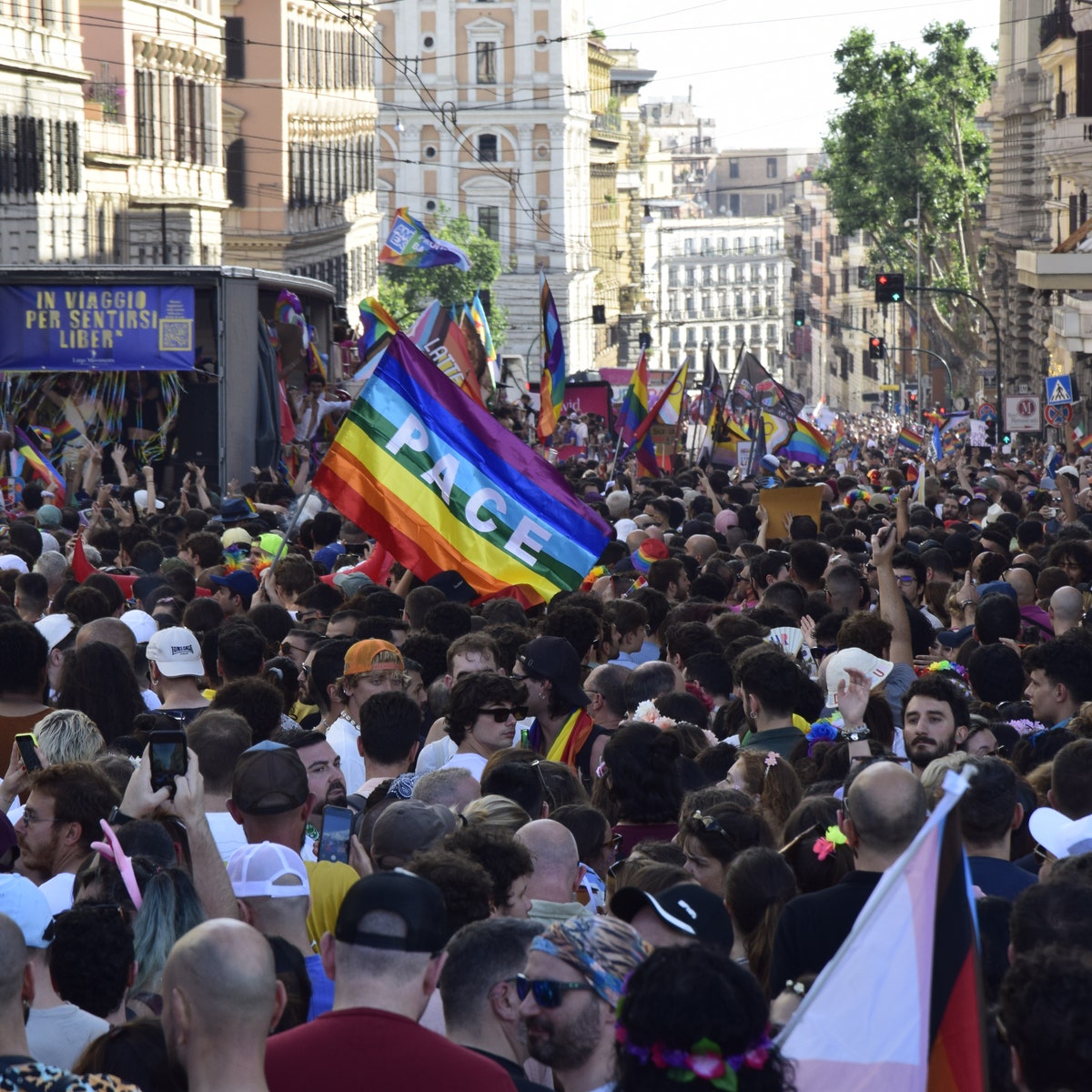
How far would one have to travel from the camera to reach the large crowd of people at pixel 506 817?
4082 millimetres

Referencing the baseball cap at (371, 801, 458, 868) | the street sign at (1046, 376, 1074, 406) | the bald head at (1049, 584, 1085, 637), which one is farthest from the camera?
the street sign at (1046, 376, 1074, 406)

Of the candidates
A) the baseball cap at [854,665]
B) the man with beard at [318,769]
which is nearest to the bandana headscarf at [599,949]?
the man with beard at [318,769]

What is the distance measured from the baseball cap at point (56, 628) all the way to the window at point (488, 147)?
99.5 m

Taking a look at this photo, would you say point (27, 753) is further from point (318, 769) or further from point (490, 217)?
point (490, 217)

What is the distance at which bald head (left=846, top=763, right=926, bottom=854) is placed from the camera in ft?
18.0

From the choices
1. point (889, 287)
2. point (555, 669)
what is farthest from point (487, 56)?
point (555, 669)

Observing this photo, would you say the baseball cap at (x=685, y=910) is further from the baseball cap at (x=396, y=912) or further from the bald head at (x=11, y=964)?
the bald head at (x=11, y=964)

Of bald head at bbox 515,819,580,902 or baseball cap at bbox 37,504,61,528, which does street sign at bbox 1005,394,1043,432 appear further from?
bald head at bbox 515,819,580,902

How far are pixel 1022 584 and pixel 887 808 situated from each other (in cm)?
632

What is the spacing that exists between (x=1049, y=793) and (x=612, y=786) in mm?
1397

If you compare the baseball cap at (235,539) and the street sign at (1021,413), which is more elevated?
the baseball cap at (235,539)

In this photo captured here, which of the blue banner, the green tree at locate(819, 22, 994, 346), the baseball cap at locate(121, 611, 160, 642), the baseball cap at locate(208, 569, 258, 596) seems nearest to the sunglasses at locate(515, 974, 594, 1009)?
the baseball cap at locate(121, 611, 160, 642)

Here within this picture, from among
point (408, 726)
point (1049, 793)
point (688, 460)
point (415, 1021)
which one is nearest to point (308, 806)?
point (408, 726)

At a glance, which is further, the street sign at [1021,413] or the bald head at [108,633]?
the street sign at [1021,413]
